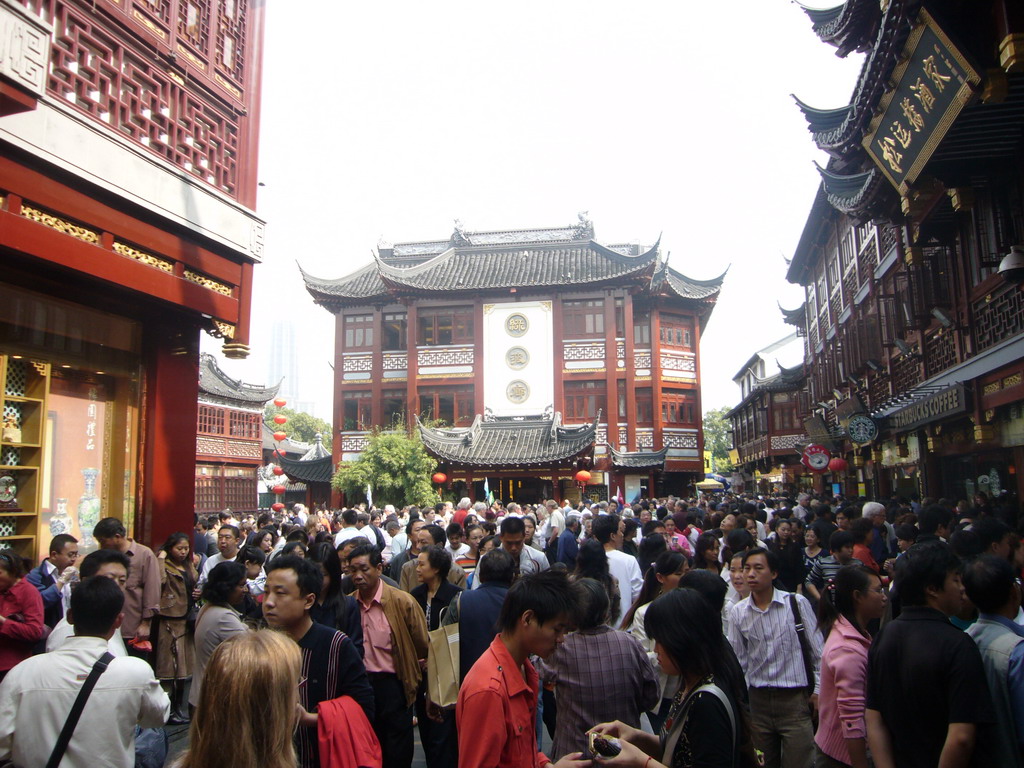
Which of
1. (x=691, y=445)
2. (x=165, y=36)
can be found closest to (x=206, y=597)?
(x=165, y=36)

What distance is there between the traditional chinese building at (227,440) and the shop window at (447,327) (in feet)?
28.9

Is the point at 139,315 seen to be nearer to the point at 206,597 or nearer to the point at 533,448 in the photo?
the point at 206,597

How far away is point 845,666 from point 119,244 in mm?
6145

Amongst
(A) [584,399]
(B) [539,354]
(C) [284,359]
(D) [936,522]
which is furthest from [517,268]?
(C) [284,359]

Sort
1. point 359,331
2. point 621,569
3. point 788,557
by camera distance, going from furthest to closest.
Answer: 1. point 359,331
2. point 788,557
3. point 621,569

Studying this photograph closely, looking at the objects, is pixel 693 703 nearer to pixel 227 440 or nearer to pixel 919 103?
pixel 919 103

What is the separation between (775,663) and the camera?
4500 millimetres

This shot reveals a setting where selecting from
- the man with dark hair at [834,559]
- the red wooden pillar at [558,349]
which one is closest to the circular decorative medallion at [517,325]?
the red wooden pillar at [558,349]

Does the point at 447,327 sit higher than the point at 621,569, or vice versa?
the point at 447,327

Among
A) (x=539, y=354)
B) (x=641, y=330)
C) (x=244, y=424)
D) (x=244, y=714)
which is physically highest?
(x=641, y=330)

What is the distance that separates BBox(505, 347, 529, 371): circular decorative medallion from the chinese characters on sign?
23233mm

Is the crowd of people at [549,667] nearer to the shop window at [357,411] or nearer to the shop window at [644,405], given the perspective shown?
the shop window at [644,405]

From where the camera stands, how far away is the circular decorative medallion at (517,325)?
33156 mm

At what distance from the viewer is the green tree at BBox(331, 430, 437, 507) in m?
25.8
